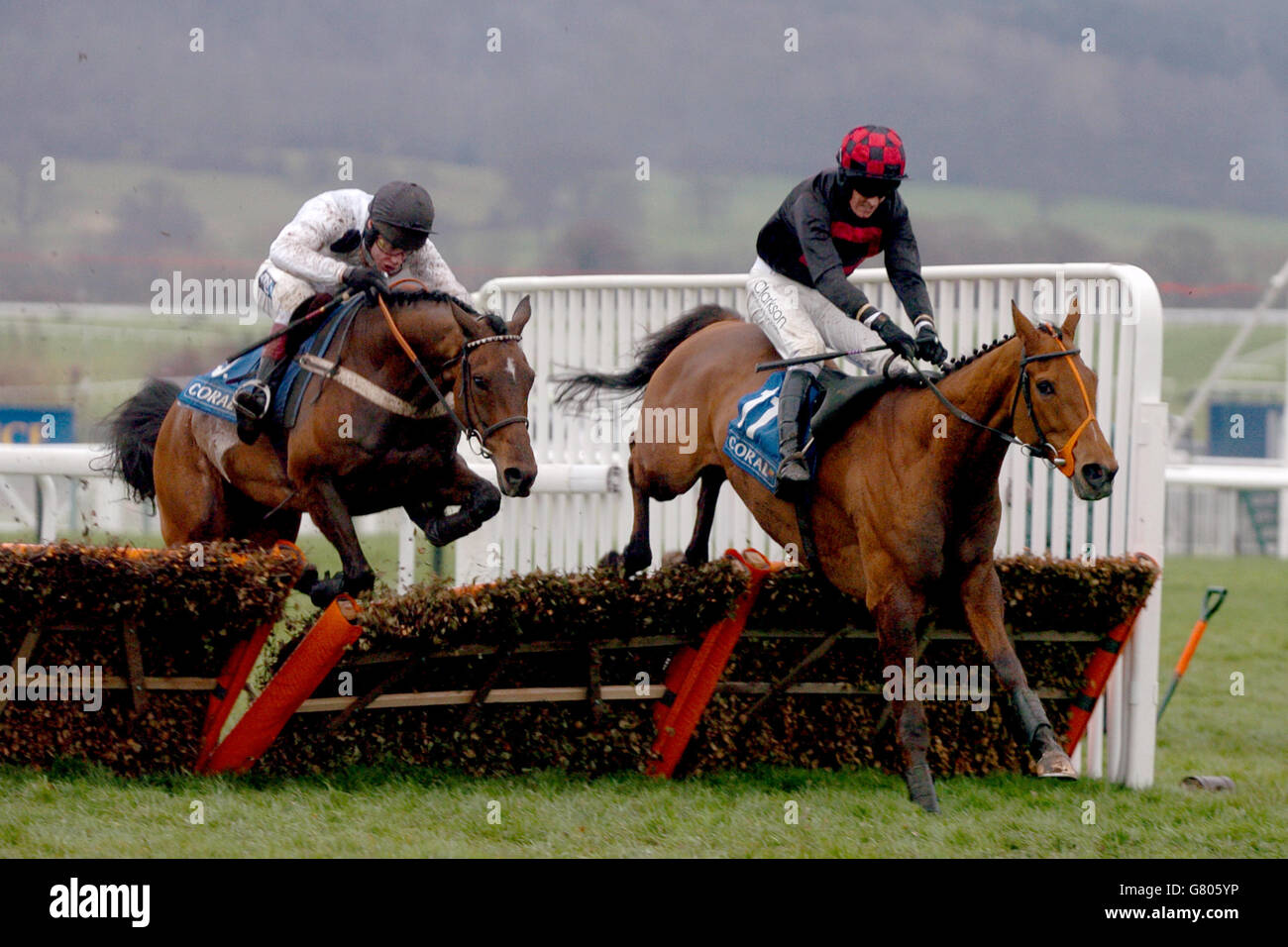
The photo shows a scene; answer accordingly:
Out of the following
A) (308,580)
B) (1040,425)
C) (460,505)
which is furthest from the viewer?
(308,580)

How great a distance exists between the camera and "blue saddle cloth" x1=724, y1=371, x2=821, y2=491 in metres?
5.64

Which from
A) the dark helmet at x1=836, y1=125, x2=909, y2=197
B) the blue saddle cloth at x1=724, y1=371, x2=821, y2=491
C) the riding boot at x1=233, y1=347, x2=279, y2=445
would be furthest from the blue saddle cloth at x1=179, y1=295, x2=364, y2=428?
the dark helmet at x1=836, y1=125, x2=909, y2=197

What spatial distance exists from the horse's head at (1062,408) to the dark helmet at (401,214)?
220cm

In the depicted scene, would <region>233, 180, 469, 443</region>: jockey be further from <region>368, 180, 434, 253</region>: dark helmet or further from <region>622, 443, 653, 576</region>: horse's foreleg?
<region>622, 443, 653, 576</region>: horse's foreleg

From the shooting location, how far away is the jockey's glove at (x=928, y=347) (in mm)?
5297

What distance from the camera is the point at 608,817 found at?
16.2 feet

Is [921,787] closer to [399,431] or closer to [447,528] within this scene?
[447,528]

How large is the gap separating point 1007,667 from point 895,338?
45.4 inches

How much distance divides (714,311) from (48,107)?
50.3ft

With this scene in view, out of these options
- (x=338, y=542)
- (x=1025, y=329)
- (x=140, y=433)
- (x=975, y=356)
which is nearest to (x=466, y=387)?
(x=338, y=542)

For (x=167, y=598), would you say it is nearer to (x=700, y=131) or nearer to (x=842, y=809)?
(x=842, y=809)

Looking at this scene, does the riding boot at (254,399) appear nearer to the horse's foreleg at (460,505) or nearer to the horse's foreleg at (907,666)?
the horse's foreleg at (460,505)
